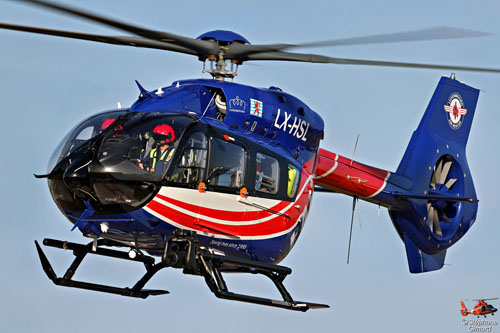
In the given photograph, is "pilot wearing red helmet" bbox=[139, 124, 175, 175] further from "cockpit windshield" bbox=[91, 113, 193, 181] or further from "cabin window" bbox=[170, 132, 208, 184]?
A: "cabin window" bbox=[170, 132, 208, 184]

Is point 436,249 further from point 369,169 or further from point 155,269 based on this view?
point 155,269

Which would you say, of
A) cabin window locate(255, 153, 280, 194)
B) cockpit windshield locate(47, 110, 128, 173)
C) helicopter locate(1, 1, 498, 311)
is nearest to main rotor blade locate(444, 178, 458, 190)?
helicopter locate(1, 1, 498, 311)

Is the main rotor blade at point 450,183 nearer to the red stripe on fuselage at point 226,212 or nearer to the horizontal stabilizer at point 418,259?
the horizontal stabilizer at point 418,259

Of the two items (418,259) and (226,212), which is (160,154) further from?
(418,259)

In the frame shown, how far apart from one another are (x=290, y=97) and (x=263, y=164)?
1.65 metres

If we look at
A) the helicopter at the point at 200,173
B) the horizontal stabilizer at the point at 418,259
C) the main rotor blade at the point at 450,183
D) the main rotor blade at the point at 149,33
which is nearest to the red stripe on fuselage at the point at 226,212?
the helicopter at the point at 200,173

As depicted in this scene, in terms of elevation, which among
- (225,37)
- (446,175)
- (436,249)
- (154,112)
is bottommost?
(436,249)

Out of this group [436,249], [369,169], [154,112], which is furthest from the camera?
[436,249]

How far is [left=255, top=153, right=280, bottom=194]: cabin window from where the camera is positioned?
47.9 feet

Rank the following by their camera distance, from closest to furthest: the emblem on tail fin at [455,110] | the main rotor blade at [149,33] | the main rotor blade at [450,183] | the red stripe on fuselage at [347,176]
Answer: the main rotor blade at [149,33] → the red stripe on fuselage at [347,176] → the main rotor blade at [450,183] → the emblem on tail fin at [455,110]

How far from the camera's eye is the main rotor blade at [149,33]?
427 inches

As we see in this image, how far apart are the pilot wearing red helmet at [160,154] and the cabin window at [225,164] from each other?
640 mm

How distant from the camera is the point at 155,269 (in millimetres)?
15648

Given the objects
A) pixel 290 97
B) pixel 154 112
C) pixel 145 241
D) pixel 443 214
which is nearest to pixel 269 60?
pixel 290 97
